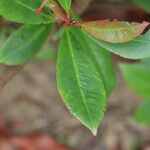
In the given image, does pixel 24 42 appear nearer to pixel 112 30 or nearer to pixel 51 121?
pixel 112 30

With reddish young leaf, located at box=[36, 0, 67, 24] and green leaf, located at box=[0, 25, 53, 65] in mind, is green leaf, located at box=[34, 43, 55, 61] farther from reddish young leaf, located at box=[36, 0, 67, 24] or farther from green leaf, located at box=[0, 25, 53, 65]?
reddish young leaf, located at box=[36, 0, 67, 24]

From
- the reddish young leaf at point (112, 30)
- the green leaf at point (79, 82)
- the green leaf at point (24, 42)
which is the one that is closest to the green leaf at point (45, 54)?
the green leaf at point (24, 42)

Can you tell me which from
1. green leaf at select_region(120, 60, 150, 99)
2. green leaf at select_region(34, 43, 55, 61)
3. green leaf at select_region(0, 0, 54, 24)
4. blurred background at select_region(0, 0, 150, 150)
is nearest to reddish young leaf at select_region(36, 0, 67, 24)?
green leaf at select_region(0, 0, 54, 24)

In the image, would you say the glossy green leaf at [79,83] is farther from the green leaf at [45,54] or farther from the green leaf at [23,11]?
the green leaf at [45,54]

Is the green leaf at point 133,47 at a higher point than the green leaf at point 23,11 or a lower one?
lower

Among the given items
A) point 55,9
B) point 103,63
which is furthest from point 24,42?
point 55,9
